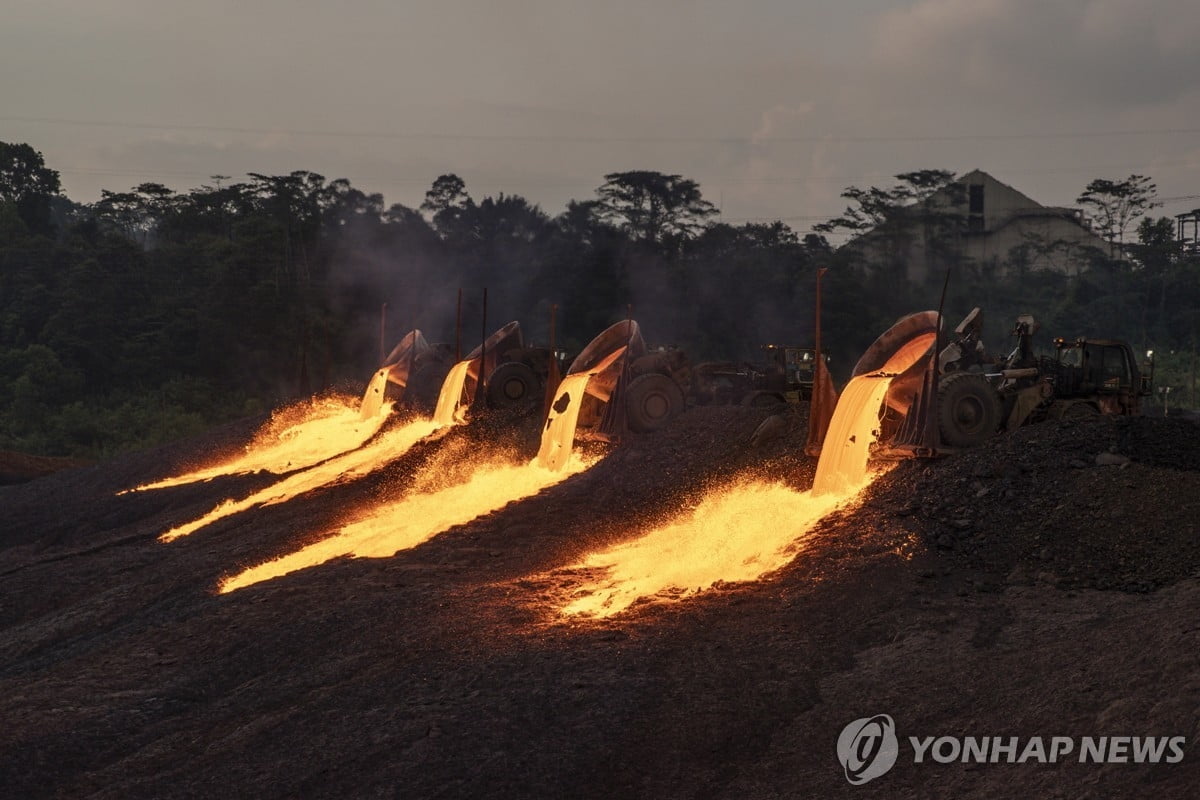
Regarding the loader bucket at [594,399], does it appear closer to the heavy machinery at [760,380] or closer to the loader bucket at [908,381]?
the heavy machinery at [760,380]

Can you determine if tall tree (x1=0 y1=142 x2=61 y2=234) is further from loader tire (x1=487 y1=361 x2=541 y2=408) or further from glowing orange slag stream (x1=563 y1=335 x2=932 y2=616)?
glowing orange slag stream (x1=563 y1=335 x2=932 y2=616)

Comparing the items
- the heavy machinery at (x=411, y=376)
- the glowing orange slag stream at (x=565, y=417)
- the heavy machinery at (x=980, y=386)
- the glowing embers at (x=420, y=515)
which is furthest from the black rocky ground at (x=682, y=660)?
the heavy machinery at (x=411, y=376)

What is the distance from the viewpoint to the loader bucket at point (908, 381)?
55.6 feet

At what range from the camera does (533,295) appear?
7062 cm

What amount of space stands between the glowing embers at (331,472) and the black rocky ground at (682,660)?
7.04 metres

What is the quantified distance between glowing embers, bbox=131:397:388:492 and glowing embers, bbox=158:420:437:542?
1.16 meters

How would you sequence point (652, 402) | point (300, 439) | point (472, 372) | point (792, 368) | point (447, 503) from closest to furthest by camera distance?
point (447, 503), point (652, 402), point (792, 368), point (472, 372), point (300, 439)

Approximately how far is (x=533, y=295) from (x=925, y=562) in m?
58.3

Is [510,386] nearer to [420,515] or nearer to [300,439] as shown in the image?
[420,515]

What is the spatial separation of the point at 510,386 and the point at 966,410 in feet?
53.0

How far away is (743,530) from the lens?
16984mm

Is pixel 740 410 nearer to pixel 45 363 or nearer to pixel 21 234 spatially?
pixel 45 363

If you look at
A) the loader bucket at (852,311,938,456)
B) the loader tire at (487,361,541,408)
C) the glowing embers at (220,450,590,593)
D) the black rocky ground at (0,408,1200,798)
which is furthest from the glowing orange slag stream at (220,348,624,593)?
the loader bucket at (852,311,938,456)

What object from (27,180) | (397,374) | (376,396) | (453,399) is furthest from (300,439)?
(27,180)
